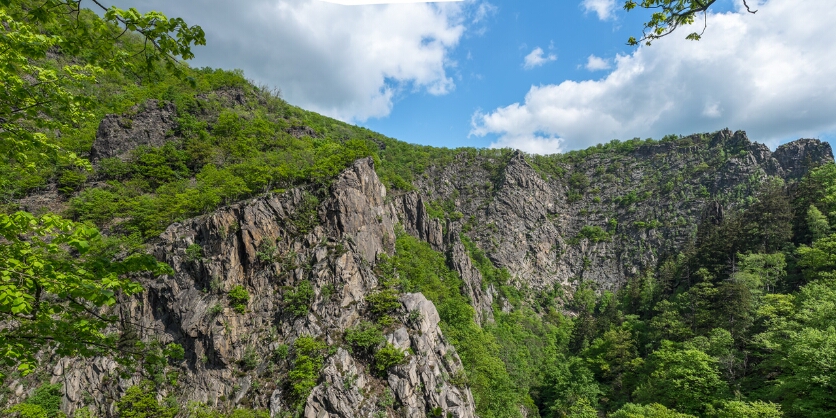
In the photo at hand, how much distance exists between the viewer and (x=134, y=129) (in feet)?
146

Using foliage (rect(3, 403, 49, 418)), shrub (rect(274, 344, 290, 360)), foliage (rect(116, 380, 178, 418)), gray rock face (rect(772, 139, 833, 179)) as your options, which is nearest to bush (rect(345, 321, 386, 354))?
shrub (rect(274, 344, 290, 360))

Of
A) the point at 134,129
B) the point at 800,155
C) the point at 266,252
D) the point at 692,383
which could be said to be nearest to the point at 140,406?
the point at 266,252

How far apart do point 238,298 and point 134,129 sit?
3132 centimetres

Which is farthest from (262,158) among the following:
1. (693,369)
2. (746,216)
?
(746,216)

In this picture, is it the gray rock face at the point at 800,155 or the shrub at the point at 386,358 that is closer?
the shrub at the point at 386,358

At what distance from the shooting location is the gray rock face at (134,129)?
1639 inches

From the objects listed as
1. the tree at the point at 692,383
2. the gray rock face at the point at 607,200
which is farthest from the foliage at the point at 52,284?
the gray rock face at the point at 607,200

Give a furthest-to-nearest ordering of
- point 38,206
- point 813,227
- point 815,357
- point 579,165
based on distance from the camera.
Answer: point 579,165
point 813,227
point 38,206
point 815,357

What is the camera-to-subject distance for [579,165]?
403 ft

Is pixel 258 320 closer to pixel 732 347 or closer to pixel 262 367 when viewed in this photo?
pixel 262 367

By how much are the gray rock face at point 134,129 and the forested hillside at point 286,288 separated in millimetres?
262

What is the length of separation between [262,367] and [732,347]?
42.4m

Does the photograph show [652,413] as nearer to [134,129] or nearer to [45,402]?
[45,402]

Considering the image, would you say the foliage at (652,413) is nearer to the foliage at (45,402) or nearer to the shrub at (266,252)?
the shrub at (266,252)
